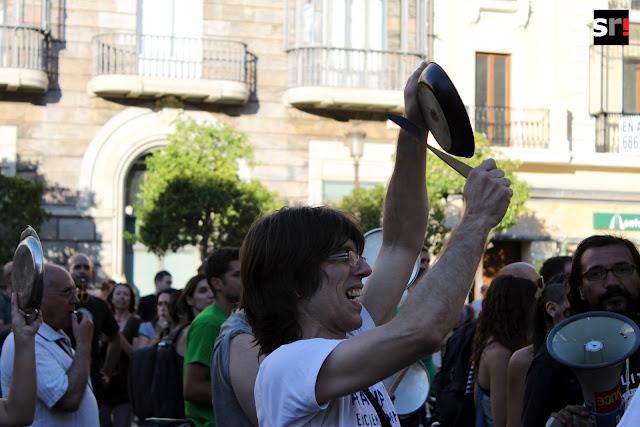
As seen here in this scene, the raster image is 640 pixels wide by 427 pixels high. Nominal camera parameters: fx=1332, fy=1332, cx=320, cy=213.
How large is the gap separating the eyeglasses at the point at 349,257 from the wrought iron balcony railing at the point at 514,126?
23270mm

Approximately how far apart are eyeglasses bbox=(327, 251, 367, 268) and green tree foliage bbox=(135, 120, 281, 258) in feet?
56.7

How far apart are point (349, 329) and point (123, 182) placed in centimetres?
2047

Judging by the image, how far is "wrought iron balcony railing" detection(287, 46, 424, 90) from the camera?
24375 millimetres

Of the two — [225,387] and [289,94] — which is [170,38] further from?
[225,387]

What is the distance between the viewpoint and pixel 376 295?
4.09 meters

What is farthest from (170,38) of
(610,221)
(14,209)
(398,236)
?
(398,236)

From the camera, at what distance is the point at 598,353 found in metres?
4.14

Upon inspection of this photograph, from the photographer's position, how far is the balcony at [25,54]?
73.9 ft

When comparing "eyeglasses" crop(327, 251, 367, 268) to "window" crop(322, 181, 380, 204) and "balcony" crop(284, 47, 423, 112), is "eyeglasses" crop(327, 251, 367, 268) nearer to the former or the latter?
"balcony" crop(284, 47, 423, 112)

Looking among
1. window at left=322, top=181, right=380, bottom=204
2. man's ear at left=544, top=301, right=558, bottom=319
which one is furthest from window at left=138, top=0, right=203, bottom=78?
man's ear at left=544, top=301, right=558, bottom=319

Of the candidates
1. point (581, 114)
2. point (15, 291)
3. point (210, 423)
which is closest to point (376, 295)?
point (15, 291)

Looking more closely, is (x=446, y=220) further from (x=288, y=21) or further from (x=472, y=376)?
(x=472, y=376)

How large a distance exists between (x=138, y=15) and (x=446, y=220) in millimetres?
6935

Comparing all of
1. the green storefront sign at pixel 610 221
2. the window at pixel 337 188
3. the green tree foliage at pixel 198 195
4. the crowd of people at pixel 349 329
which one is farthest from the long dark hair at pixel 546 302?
the green storefront sign at pixel 610 221
